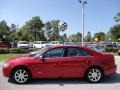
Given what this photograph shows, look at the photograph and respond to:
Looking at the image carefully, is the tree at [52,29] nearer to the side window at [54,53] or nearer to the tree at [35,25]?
the tree at [35,25]

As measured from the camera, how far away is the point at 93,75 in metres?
10.6

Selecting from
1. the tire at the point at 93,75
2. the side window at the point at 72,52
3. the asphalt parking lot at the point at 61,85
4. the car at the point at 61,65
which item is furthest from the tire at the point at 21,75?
the tire at the point at 93,75

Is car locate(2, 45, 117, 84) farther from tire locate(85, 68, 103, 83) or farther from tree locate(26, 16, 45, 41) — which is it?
tree locate(26, 16, 45, 41)

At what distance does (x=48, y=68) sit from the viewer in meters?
10.4

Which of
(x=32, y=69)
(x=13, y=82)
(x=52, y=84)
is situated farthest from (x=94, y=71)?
(x=13, y=82)

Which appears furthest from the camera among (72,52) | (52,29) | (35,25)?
(52,29)

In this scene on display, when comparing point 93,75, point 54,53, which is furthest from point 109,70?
point 54,53

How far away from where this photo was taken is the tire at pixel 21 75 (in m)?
10.3

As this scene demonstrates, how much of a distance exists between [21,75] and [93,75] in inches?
107

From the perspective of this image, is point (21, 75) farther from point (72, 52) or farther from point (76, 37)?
point (76, 37)

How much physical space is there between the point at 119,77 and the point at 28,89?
4461mm

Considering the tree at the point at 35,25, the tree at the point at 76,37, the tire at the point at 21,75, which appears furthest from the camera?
the tree at the point at 76,37

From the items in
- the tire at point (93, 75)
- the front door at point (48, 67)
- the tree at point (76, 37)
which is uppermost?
the tree at point (76, 37)

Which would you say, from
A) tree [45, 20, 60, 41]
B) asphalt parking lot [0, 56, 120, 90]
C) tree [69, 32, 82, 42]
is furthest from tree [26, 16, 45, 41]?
asphalt parking lot [0, 56, 120, 90]
